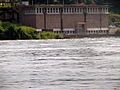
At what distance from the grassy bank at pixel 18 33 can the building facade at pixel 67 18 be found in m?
4.82

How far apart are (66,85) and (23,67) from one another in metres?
11.6

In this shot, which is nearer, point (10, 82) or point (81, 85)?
point (81, 85)

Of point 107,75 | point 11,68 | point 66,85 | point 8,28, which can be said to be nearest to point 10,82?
point 66,85

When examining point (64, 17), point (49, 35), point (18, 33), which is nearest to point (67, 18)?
point (64, 17)

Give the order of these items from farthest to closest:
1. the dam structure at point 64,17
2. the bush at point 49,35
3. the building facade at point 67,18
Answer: the dam structure at point 64,17, the building facade at point 67,18, the bush at point 49,35

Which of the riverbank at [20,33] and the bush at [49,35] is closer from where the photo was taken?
the riverbank at [20,33]

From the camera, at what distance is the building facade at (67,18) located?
364 ft

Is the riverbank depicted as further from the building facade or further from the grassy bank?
the building facade

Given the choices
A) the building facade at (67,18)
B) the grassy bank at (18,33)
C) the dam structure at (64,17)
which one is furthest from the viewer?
the dam structure at (64,17)

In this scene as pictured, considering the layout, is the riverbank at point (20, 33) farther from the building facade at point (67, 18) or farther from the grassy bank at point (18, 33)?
the building facade at point (67, 18)

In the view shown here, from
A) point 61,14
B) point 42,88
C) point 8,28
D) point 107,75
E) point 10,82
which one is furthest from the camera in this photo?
point 61,14

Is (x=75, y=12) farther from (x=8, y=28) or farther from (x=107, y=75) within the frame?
(x=107, y=75)

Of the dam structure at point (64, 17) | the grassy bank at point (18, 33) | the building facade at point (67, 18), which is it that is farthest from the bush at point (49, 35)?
the building facade at point (67, 18)

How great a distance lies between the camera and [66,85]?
77.3 ft
